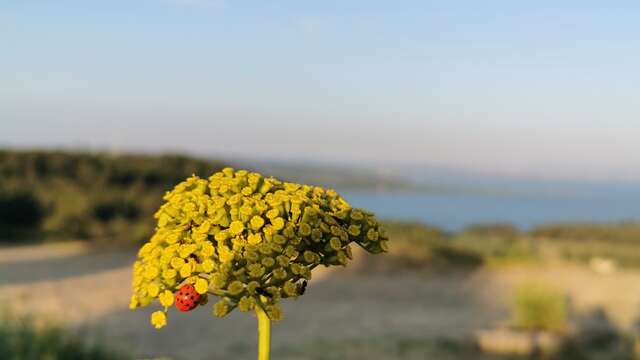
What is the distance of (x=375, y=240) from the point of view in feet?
7.75

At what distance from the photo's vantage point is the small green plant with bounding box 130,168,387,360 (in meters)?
2.10

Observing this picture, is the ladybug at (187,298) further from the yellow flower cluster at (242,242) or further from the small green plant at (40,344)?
the small green plant at (40,344)

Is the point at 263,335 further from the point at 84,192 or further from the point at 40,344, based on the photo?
the point at 84,192

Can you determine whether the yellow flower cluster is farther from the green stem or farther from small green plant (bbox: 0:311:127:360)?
small green plant (bbox: 0:311:127:360)

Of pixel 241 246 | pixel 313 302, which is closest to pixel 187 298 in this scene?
pixel 241 246

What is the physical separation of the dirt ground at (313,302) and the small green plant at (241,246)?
654 cm

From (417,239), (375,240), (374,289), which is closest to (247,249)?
(375,240)

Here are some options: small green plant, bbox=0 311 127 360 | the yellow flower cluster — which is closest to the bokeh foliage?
small green plant, bbox=0 311 127 360

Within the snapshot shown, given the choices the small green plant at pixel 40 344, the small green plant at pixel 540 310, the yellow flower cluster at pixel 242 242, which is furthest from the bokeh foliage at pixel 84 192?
the yellow flower cluster at pixel 242 242

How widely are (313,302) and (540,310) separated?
13.1 feet

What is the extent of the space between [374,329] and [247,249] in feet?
28.4

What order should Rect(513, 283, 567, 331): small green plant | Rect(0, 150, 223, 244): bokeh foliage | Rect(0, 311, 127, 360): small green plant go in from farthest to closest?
Rect(0, 150, 223, 244): bokeh foliage < Rect(513, 283, 567, 331): small green plant < Rect(0, 311, 127, 360): small green plant

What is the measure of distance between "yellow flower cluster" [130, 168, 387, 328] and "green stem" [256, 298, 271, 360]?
0.08 m

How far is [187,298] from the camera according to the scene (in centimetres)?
212
